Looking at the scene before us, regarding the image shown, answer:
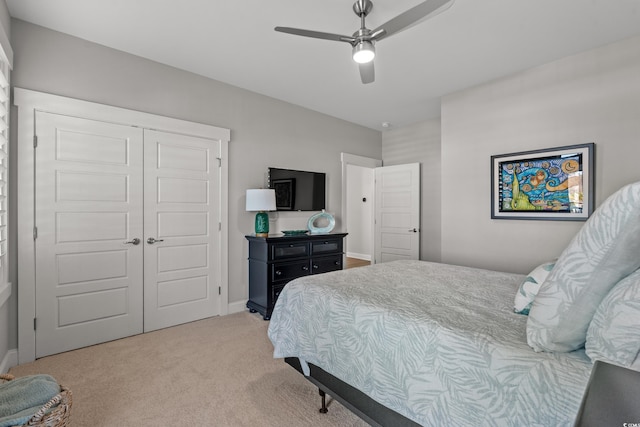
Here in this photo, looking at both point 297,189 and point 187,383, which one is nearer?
point 187,383

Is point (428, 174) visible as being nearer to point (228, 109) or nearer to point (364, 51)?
point (228, 109)

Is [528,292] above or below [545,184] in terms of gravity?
below

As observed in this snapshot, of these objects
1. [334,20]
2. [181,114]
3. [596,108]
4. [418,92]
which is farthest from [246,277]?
[596,108]

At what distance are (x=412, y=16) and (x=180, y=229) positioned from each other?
9.29ft

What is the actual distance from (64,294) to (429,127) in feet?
16.4

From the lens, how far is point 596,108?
2.84 m

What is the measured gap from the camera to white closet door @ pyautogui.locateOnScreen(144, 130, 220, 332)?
10.1 feet

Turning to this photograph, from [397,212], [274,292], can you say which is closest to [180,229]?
[274,292]

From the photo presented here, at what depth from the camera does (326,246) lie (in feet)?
13.1

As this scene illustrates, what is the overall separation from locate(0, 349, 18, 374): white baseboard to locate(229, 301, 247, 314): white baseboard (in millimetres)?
1805

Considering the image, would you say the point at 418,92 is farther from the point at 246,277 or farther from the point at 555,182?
the point at 246,277

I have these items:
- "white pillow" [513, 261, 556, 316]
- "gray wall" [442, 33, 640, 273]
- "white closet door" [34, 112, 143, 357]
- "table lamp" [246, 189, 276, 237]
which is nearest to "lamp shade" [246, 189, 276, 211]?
"table lamp" [246, 189, 276, 237]

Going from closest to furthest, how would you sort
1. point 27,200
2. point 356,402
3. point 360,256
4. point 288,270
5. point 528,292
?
point 528,292
point 356,402
point 27,200
point 288,270
point 360,256


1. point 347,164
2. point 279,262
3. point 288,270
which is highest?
point 347,164
